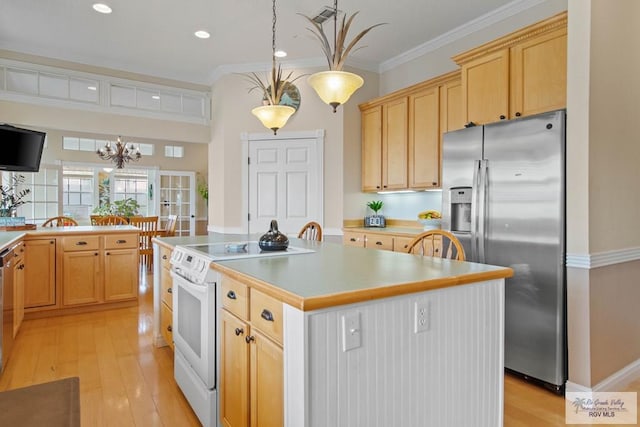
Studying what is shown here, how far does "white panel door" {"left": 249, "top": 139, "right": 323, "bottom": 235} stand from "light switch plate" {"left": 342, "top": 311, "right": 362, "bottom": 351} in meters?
3.60

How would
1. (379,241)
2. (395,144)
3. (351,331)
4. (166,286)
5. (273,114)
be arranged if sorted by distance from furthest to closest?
1. (395,144)
2. (379,241)
3. (166,286)
4. (273,114)
5. (351,331)

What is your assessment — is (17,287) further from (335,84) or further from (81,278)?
(335,84)

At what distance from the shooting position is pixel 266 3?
3.49 m

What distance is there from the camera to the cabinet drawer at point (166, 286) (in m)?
2.81

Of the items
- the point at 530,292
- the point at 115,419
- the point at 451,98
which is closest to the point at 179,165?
the point at 451,98

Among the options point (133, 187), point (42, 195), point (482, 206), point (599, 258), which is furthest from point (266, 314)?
point (133, 187)

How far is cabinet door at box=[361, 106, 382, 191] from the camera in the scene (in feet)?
15.1

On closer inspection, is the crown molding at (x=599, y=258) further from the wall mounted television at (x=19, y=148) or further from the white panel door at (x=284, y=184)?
the wall mounted television at (x=19, y=148)

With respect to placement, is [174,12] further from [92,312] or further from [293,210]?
[92,312]

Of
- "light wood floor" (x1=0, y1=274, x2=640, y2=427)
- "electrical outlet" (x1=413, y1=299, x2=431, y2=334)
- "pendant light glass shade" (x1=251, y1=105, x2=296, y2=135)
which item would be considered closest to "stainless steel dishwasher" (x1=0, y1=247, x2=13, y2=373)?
"light wood floor" (x1=0, y1=274, x2=640, y2=427)

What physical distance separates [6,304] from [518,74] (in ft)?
13.0

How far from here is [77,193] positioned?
25.9 ft

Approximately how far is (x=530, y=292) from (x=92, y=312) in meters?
4.20

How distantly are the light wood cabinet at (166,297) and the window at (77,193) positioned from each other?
6058 millimetres
